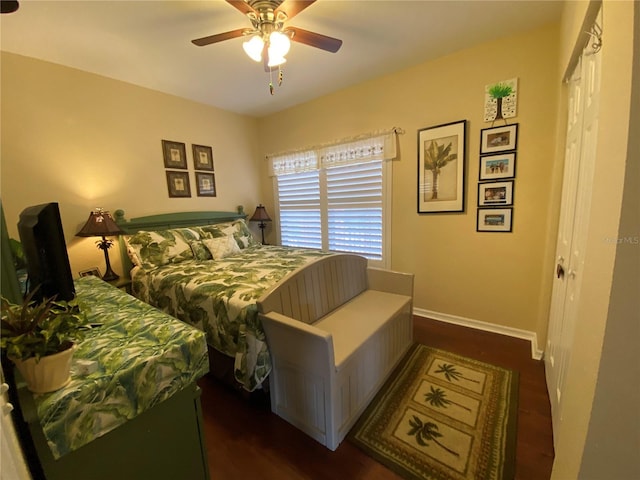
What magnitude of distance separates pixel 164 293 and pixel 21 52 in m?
2.29

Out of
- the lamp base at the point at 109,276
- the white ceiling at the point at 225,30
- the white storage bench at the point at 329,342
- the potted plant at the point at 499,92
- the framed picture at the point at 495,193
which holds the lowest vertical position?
the white storage bench at the point at 329,342

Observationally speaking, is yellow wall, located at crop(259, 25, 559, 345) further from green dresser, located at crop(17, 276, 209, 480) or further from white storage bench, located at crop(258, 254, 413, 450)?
green dresser, located at crop(17, 276, 209, 480)

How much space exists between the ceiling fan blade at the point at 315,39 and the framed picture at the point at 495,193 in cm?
173

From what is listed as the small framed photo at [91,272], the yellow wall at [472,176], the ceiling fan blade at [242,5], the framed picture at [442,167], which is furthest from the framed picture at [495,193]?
the small framed photo at [91,272]

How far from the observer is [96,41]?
205cm

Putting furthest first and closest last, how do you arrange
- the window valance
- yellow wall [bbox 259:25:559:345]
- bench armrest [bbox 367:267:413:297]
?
the window valance < bench armrest [bbox 367:267:413:297] < yellow wall [bbox 259:25:559:345]

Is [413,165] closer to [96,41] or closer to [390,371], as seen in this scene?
[390,371]

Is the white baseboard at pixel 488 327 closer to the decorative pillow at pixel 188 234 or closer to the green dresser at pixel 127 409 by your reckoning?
the green dresser at pixel 127 409

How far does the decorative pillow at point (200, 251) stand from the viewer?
8.94ft

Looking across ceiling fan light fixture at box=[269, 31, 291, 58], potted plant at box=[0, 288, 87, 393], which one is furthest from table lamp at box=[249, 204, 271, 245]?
potted plant at box=[0, 288, 87, 393]

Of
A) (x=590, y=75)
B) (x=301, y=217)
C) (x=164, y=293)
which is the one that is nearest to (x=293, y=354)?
(x=164, y=293)

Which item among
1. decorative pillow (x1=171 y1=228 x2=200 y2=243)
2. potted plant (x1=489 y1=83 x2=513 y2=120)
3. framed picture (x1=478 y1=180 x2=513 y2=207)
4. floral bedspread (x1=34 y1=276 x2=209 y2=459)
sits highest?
potted plant (x1=489 y1=83 x2=513 y2=120)

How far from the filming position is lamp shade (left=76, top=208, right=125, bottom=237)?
7.77ft

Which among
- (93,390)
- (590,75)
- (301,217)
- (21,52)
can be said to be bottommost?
(93,390)
